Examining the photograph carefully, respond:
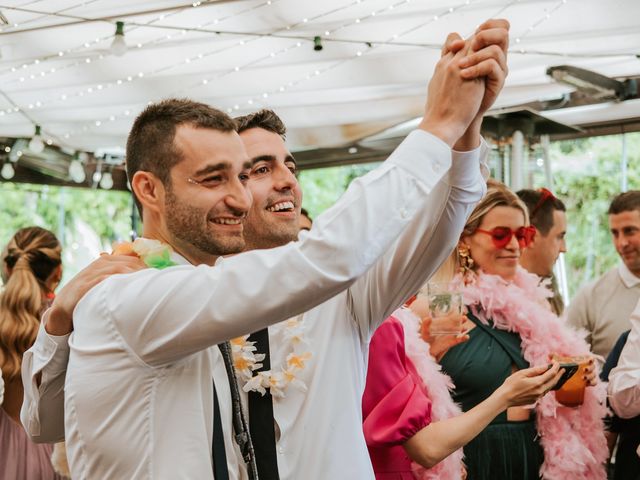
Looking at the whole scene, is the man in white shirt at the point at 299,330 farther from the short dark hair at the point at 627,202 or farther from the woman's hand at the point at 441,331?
the short dark hair at the point at 627,202

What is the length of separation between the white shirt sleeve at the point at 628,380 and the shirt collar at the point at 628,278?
1.15 meters

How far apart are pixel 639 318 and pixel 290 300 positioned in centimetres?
175

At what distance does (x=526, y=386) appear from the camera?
81.3 inches

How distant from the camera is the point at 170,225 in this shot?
1.36 meters

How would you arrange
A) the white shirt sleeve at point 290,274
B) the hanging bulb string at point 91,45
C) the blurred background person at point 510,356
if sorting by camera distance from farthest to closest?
the hanging bulb string at point 91,45 < the blurred background person at point 510,356 < the white shirt sleeve at point 290,274

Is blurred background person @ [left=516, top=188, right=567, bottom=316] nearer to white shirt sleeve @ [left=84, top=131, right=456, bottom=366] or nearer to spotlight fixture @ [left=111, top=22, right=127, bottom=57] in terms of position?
spotlight fixture @ [left=111, top=22, right=127, bottom=57]

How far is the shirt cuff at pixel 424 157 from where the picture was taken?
1070 mm

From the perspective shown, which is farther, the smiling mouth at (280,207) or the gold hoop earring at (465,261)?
the gold hoop earring at (465,261)

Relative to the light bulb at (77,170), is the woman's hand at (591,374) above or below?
below

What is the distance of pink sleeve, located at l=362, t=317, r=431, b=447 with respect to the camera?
1918 mm

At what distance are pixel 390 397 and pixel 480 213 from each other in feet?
2.62

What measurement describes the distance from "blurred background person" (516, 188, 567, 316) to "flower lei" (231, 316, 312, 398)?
7.01ft

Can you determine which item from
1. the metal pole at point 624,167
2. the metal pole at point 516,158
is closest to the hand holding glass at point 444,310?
the metal pole at point 516,158

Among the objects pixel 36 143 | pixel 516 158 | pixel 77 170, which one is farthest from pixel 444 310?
pixel 77 170
